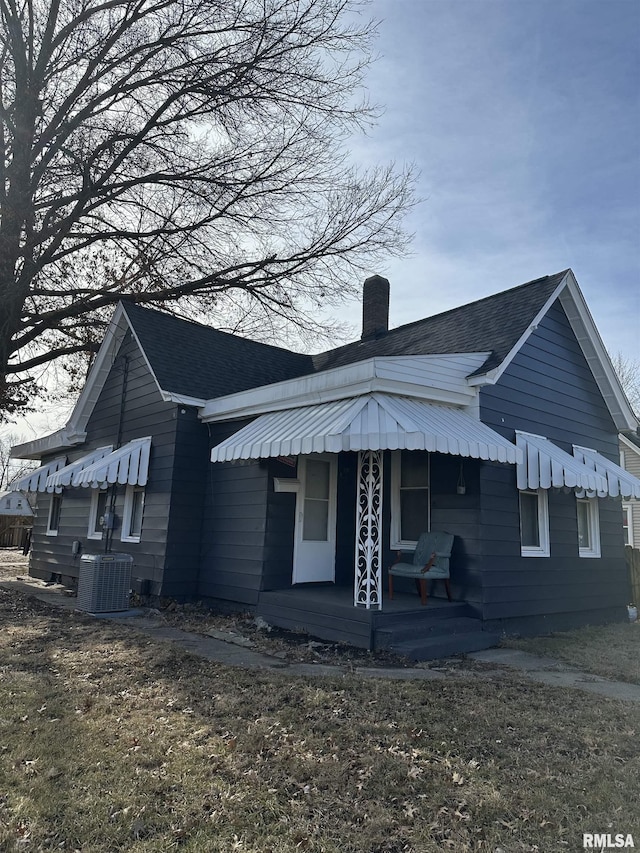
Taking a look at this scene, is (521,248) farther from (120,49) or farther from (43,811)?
(43,811)

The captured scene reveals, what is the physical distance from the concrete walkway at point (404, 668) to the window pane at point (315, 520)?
2.33m

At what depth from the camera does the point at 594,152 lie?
916 centimetres

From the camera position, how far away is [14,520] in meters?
29.6

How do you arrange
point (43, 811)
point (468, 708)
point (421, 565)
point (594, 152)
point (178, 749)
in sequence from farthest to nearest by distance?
1. point (594, 152)
2. point (421, 565)
3. point (468, 708)
4. point (178, 749)
5. point (43, 811)

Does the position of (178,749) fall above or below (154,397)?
below

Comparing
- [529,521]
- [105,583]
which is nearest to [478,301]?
[529,521]

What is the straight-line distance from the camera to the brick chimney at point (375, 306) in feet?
49.6

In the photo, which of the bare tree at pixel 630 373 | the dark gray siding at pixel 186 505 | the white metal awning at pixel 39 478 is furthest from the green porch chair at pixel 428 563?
the bare tree at pixel 630 373

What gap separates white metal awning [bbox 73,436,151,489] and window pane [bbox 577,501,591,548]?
26.2 ft

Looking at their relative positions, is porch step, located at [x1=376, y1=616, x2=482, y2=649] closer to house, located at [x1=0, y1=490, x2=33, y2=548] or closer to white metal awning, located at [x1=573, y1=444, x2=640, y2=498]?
white metal awning, located at [x1=573, y1=444, x2=640, y2=498]

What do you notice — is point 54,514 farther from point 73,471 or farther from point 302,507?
point 302,507

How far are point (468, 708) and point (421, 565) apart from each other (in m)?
3.40

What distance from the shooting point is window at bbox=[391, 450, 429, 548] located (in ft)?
30.2

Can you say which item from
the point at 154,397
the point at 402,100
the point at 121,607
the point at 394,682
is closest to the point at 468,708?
the point at 394,682
